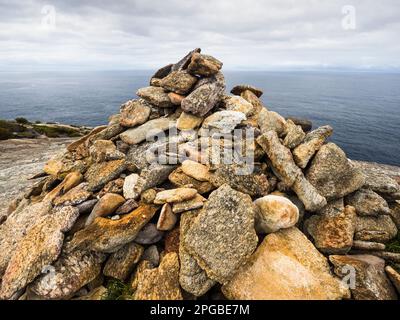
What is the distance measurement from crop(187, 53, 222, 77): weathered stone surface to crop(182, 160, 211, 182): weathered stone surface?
21.2ft

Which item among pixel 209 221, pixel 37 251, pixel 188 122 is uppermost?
pixel 188 122

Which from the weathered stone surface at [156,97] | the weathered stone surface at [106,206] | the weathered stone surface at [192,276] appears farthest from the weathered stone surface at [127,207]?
the weathered stone surface at [156,97]

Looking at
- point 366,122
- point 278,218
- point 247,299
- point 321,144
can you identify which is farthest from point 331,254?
point 366,122

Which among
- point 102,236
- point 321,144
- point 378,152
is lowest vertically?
point 378,152

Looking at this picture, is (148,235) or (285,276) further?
(148,235)

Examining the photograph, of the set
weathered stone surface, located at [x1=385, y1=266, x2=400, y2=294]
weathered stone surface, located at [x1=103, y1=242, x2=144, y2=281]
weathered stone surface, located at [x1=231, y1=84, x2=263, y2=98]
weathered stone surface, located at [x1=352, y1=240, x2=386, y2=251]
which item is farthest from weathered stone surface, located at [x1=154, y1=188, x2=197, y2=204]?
weathered stone surface, located at [x1=231, y1=84, x2=263, y2=98]

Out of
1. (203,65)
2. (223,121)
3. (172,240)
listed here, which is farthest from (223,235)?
(203,65)

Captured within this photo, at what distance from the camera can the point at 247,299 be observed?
31.5 feet

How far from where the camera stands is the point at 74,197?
12.9 m

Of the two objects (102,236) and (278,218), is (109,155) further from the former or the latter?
(278,218)

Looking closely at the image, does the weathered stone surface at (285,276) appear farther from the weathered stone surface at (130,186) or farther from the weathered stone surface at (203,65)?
the weathered stone surface at (203,65)

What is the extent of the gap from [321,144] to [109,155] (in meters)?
11.1

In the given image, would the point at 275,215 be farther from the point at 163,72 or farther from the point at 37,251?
the point at 163,72

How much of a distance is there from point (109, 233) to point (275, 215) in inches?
263
